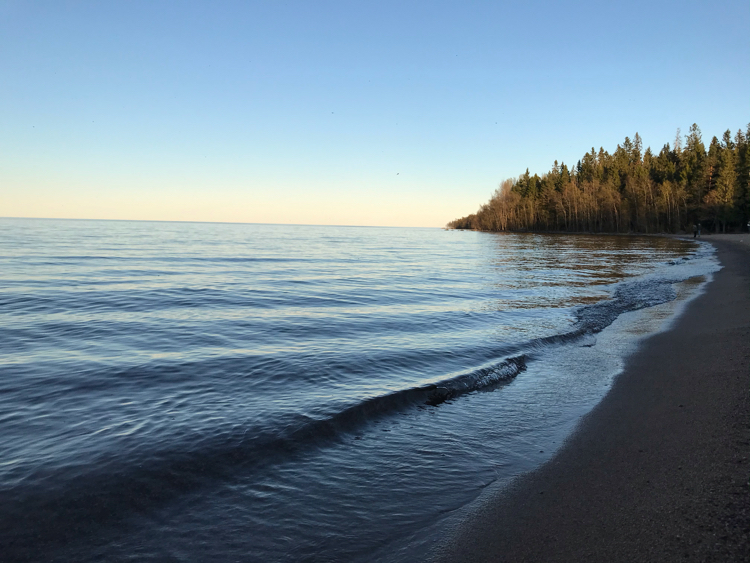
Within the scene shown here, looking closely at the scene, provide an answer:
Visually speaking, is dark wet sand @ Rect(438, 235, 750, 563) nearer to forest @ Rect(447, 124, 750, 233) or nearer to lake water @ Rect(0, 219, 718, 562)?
lake water @ Rect(0, 219, 718, 562)

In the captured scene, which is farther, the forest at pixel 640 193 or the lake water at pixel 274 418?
the forest at pixel 640 193

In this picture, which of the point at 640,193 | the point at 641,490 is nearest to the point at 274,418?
the point at 641,490

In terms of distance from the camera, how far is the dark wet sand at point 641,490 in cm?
319

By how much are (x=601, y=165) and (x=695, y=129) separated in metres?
23.0

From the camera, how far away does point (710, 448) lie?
15.1 feet

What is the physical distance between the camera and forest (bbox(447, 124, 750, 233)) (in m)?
81.3

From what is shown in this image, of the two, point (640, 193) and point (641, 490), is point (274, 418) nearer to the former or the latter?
point (641, 490)

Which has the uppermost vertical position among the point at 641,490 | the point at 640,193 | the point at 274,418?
the point at 640,193

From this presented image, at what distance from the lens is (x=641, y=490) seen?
399 centimetres

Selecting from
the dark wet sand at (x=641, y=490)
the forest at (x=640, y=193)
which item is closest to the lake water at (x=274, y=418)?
the dark wet sand at (x=641, y=490)

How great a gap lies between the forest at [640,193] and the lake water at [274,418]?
8883cm

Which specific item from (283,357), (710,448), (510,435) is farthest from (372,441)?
(283,357)

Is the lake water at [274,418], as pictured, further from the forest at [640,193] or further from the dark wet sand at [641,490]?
the forest at [640,193]

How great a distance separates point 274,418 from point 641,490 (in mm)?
Answer: 4542
